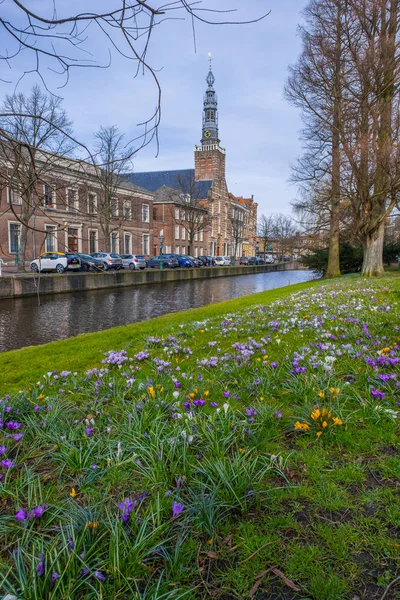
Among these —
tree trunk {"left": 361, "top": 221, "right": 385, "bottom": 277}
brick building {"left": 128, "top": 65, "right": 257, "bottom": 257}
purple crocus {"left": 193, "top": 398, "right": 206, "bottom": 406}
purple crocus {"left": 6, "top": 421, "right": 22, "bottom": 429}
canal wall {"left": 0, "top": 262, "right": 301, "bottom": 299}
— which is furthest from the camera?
brick building {"left": 128, "top": 65, "right": 257, "bottom": 257}

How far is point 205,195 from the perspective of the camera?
8000cm

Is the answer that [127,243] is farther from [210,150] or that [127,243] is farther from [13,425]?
[13,425]

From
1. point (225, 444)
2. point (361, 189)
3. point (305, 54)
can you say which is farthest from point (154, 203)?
point (225, 444)

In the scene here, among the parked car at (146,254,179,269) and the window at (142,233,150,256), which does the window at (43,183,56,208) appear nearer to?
the parked car at (146,254,179,269)

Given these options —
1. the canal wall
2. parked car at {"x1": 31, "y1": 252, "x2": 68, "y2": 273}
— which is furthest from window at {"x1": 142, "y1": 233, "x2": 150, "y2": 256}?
parked car at {"x1": 31, "y1": 252, "x2": 68, "y2": 273}

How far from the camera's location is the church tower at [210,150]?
3209 inches

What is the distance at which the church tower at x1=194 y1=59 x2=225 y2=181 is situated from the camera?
81500mm

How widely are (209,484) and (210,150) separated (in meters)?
84.9

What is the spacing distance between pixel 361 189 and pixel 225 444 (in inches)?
668

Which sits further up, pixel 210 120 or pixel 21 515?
pixel 210 120

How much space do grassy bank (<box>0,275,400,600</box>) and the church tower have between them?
81452mm

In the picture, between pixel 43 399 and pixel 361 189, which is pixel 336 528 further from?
pixel 361 189

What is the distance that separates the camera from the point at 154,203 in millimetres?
64875

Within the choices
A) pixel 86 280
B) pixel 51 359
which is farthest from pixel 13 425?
pixel 86 280
